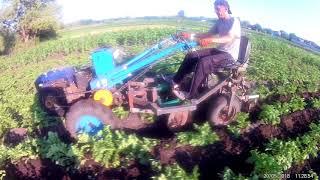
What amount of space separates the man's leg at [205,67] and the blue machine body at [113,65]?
1.64 feet

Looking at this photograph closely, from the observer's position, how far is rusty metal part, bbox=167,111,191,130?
698cm

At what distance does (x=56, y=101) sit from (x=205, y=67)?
294 centimetres

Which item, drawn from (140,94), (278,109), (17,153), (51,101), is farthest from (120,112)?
(278,109)

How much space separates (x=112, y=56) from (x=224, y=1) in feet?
7.23

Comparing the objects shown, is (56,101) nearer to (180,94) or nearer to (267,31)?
(180,94)

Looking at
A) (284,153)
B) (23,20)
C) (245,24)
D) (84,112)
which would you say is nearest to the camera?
(284,153)

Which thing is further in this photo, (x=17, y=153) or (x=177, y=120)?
(x=177, y=120)

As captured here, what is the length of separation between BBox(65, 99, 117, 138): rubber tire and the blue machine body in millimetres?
509

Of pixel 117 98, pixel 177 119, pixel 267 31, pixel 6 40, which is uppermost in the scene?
pixel 117 98

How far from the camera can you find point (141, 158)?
18.9 ft

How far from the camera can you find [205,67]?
6773 millimetres

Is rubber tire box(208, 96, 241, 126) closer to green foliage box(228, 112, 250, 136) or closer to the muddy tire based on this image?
green foliage box(228, 112, 250, 136)

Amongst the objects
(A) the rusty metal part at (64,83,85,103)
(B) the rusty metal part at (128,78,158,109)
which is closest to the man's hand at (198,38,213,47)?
(B) the rusty metal part at (128,78,158,109)

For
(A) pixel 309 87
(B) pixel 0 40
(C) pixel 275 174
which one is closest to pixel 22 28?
(B) pixel 0 40
